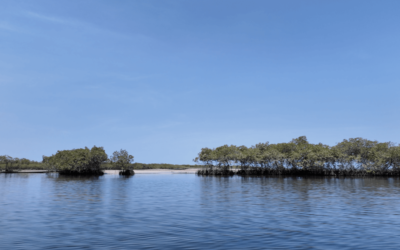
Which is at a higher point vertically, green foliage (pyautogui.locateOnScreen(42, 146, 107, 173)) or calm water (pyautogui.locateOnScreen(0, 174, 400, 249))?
green foliage (pyautogui.locateOnScreen(42, 146, 107, 173))

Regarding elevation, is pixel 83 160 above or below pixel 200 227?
above

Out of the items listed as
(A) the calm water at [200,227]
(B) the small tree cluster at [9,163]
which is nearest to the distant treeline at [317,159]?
(A) the calm water at [200,227]

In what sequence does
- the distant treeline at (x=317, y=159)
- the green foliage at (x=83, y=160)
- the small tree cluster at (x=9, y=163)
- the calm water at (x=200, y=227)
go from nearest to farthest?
the calm water at (x=200, y=227), the distant treeline at (x=317, y=159), the green foliage at (x=83, y=160), the small tree cluster at (x=9, y=163)

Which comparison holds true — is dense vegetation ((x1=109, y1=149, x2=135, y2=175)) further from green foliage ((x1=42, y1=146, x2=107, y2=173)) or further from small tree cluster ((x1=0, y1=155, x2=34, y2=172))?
small tree cluster ((x1=0, y1=155, x2=34, y2=172))

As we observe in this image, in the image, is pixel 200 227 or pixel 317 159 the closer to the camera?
pixel 200 227

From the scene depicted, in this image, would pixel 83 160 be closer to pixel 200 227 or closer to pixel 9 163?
pixel 9 163

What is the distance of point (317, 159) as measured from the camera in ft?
292

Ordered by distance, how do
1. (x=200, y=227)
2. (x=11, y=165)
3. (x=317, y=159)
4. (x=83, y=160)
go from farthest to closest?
1. (x=11, y=165)
2. (x=83, y=160)
3. (x=317, y=159)
4. (x=200, y=227)

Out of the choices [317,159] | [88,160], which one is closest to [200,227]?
[317,159]

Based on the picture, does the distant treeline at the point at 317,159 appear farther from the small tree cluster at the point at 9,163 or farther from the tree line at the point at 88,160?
the small tree cluster at the point at 9,163

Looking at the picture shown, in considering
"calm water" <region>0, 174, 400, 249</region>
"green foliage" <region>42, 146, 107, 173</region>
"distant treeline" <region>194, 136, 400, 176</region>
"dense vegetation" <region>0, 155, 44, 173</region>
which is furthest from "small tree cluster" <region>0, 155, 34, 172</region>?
"calm water" <region>0, 174, 400, 249</region>

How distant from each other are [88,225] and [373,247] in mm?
14768

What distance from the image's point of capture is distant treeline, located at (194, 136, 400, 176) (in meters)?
85.4

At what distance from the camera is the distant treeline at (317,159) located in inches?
3364
